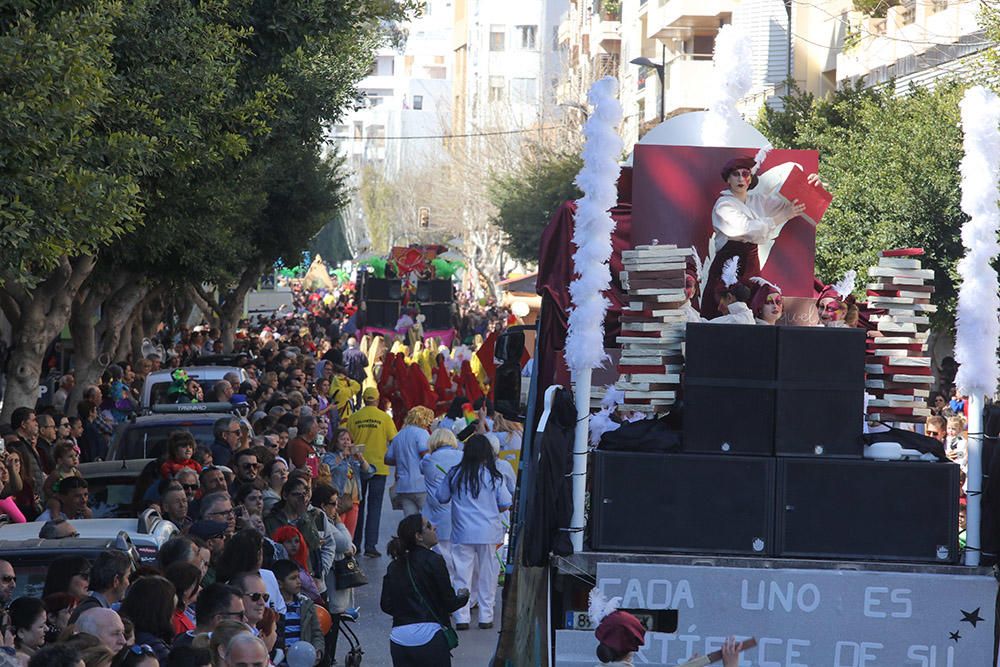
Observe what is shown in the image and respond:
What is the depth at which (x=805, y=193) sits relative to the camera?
10.1 m

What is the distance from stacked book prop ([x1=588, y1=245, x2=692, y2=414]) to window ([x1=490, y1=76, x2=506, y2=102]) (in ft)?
241

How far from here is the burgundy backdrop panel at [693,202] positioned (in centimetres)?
1020

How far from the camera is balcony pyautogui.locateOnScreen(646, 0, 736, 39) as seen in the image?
4656 cm

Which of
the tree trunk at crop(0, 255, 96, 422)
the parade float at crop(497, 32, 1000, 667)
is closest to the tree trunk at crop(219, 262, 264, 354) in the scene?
the tree trunk at crop(0, 255, 96, 422)

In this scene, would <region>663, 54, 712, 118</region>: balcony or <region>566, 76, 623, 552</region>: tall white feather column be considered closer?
<region>566, 76, 623, 552</region>: tall white feather column

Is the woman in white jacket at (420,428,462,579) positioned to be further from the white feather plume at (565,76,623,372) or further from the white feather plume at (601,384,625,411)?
the white feather plume at (565,76,623,372)

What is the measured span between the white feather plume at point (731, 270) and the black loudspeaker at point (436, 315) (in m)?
35.0

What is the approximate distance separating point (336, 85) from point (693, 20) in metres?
28.4

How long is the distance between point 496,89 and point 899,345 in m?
83.0

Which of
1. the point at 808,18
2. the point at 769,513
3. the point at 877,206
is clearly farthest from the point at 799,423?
the point at 808,18

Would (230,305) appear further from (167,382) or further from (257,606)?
(257,606)

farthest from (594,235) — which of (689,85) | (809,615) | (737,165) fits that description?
(689,85)

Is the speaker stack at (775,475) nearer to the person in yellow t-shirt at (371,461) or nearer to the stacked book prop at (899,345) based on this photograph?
the stacked book prop at (899,345)

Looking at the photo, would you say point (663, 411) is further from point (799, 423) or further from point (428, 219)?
point (428, 219)
